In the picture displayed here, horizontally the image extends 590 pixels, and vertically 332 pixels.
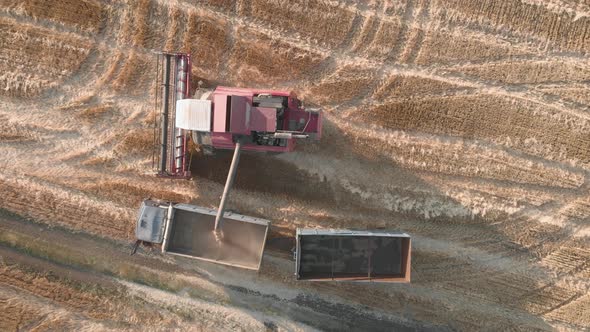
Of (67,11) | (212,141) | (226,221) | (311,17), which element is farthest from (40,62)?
(311,17)

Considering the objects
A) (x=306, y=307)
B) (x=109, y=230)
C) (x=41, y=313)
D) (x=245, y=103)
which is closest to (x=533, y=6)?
(x=245, y=103)

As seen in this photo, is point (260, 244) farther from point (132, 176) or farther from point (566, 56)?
point (566, 56)

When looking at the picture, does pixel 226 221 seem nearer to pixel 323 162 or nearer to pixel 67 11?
pixel 323 162

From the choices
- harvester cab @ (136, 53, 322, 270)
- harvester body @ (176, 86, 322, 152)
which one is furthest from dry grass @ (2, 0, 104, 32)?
harvester body @ (176, 86, 322, 152)

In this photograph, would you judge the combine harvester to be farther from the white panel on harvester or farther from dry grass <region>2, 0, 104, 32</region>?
dry grass <region>2, 0, 104, 32</region>

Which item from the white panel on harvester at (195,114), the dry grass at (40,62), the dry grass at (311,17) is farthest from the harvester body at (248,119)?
the dry grass at (40,62)

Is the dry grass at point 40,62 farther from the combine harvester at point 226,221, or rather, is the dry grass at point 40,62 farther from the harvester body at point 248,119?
the harvester body at point 248,119
